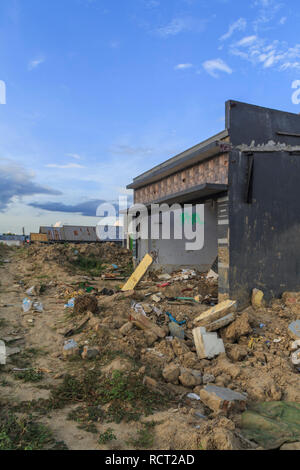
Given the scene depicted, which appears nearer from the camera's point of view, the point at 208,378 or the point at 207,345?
the point at 208,378

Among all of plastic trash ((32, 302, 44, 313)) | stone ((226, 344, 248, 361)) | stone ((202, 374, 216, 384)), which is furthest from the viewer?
plastic trash ((32, 302, 44, 313))

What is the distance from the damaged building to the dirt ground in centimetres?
101

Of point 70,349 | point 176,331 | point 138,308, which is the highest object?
point 138,308

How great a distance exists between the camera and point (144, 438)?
360 centimetres

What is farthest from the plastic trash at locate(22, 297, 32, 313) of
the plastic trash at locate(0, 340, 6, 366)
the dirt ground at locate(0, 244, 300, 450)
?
the plastic trash at locate(0, 340, 6, 366)

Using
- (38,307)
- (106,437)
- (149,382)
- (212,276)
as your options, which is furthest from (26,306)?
(106,437)

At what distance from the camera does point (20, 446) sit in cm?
337

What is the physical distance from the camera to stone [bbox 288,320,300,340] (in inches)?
276

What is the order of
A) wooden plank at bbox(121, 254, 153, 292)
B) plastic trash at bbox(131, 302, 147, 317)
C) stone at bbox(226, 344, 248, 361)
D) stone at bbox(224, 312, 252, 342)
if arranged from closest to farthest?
1. stone at bbox(226, 344, 248, 361)
2. stone at bbox(224, 312, 252, 342)
3. plastic trash at bbox(131, 302, 147, 317)
4. wooden plank at bbox(121, 254, 153, 292)

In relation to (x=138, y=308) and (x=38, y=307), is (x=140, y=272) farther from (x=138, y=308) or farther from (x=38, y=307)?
(x=38, y=307)

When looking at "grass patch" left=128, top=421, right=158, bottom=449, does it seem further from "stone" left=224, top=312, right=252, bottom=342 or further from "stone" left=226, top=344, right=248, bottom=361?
A: "stone" left=224, top=312, right=252, bottom=342

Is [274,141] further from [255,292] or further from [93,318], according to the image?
[93,318]

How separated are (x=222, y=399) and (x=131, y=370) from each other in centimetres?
156

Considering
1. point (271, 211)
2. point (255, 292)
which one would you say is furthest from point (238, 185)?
point (255, 292)
